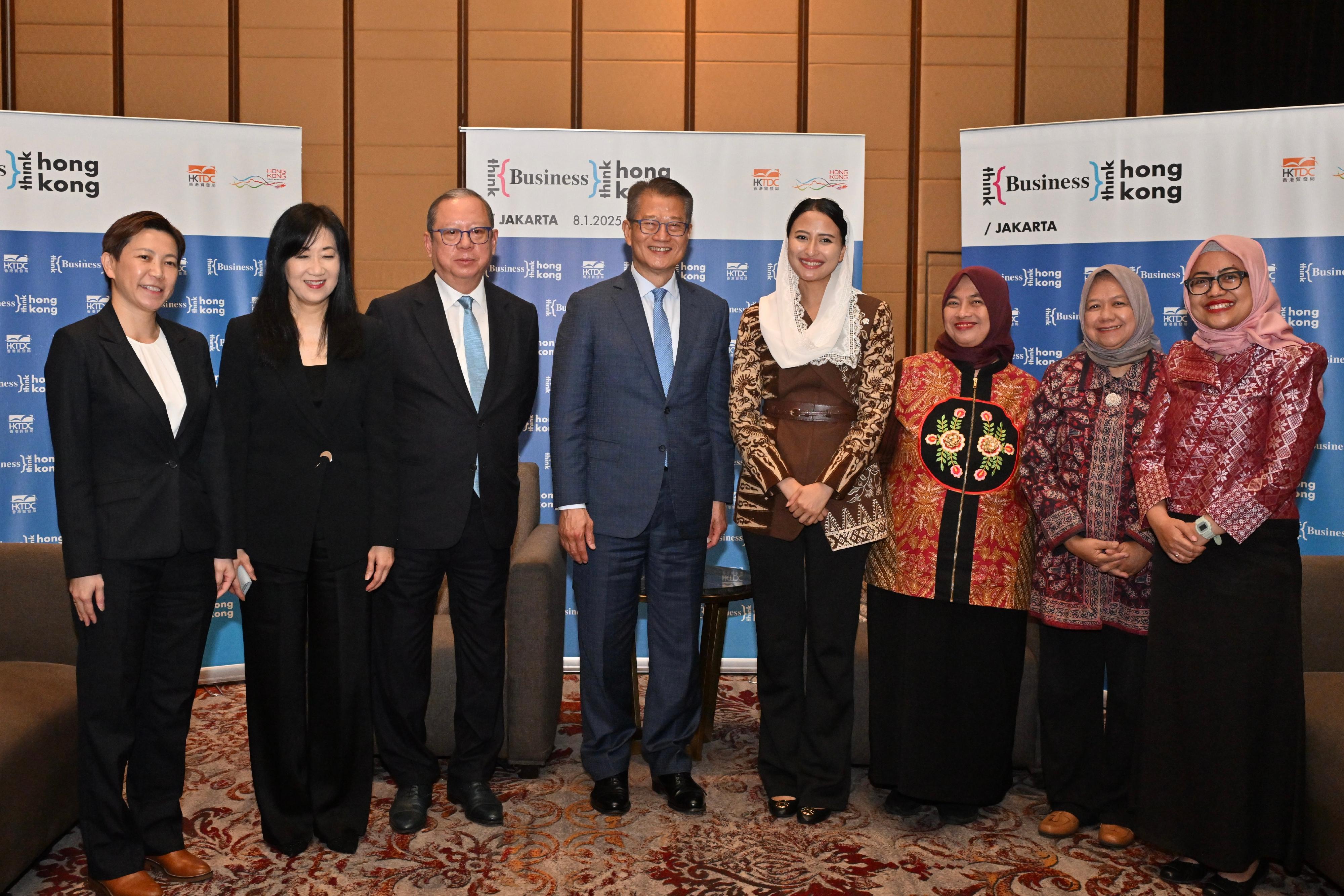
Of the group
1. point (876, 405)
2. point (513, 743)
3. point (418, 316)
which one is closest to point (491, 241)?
point (418, 316)

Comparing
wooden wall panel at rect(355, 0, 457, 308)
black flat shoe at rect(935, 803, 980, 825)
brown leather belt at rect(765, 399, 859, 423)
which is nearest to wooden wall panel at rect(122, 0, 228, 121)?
wooden wall panel at rect(355, 0, 457, 308)

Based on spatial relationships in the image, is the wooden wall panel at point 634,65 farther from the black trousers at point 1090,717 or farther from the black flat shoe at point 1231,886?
the black flat shoe at point 1231,886

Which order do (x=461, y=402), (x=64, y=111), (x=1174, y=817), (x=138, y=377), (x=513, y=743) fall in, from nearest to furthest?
1. (x=138, y=377)
2. (x=1174, y=817)
3. (x=461, y=402)
4. (x=513, y=743)
5. (x=64, y=111)

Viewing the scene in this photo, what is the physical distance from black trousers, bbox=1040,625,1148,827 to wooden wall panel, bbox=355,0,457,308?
3277mm

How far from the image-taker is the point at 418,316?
8.57 feet

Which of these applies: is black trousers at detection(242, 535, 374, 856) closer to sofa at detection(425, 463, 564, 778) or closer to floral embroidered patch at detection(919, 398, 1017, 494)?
sofa at detection(425, 463, 564, 778)

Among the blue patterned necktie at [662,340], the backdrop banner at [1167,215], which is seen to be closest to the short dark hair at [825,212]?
the blue patterned necktie at [662,340]

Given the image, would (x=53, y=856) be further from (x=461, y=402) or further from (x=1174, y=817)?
(x=1174, y=817)

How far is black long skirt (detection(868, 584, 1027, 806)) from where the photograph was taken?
2.66m

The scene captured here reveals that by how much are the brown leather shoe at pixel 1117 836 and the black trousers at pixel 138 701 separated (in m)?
2.41

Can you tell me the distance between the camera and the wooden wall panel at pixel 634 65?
14.8 feet

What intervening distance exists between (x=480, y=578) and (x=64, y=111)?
3.46m

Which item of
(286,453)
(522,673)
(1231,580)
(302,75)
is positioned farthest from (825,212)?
(302,75)

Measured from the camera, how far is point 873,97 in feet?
14.9
